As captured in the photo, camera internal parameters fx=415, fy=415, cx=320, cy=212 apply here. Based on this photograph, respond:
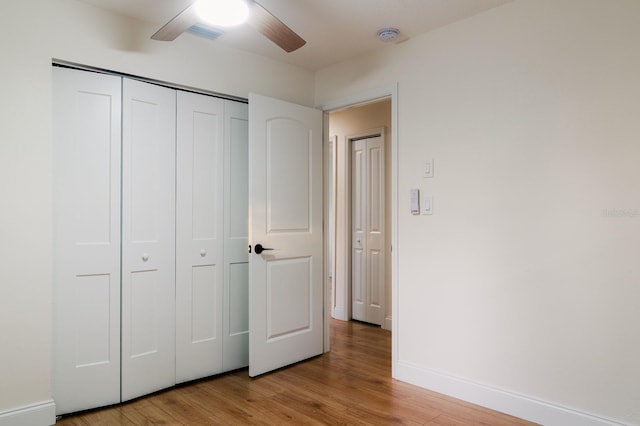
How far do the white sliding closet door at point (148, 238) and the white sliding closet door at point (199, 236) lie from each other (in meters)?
0.06

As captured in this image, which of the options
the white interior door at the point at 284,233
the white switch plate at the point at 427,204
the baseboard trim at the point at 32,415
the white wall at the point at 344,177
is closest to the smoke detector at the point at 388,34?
the white interior door at the point at 284,233

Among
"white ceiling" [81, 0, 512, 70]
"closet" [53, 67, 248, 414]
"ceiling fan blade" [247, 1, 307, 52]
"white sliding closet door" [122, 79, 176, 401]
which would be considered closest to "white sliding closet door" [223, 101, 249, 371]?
"closet" [53, 67, 248, 414]

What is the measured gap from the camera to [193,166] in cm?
304

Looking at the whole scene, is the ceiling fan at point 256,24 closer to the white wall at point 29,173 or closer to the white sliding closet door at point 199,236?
the white wall at point 29,173

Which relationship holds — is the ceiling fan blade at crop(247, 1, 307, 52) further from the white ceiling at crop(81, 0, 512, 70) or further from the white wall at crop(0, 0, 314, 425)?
the white wall at crop(0, 0, 314, 425)

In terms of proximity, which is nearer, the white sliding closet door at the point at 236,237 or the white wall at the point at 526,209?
the white wall at the point at 526,209

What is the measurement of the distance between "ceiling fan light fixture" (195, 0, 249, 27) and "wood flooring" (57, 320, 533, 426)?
2202mm

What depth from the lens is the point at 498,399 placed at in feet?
8.41

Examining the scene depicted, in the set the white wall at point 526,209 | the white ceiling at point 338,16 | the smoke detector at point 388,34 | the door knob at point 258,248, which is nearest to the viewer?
the white wall at point 526,209

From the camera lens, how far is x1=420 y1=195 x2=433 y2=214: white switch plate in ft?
9.66

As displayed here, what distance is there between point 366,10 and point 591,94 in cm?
140

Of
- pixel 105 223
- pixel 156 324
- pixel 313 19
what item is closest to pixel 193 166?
pixel 105 223

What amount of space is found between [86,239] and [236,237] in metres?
1.07

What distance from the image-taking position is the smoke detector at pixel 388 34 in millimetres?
2916
